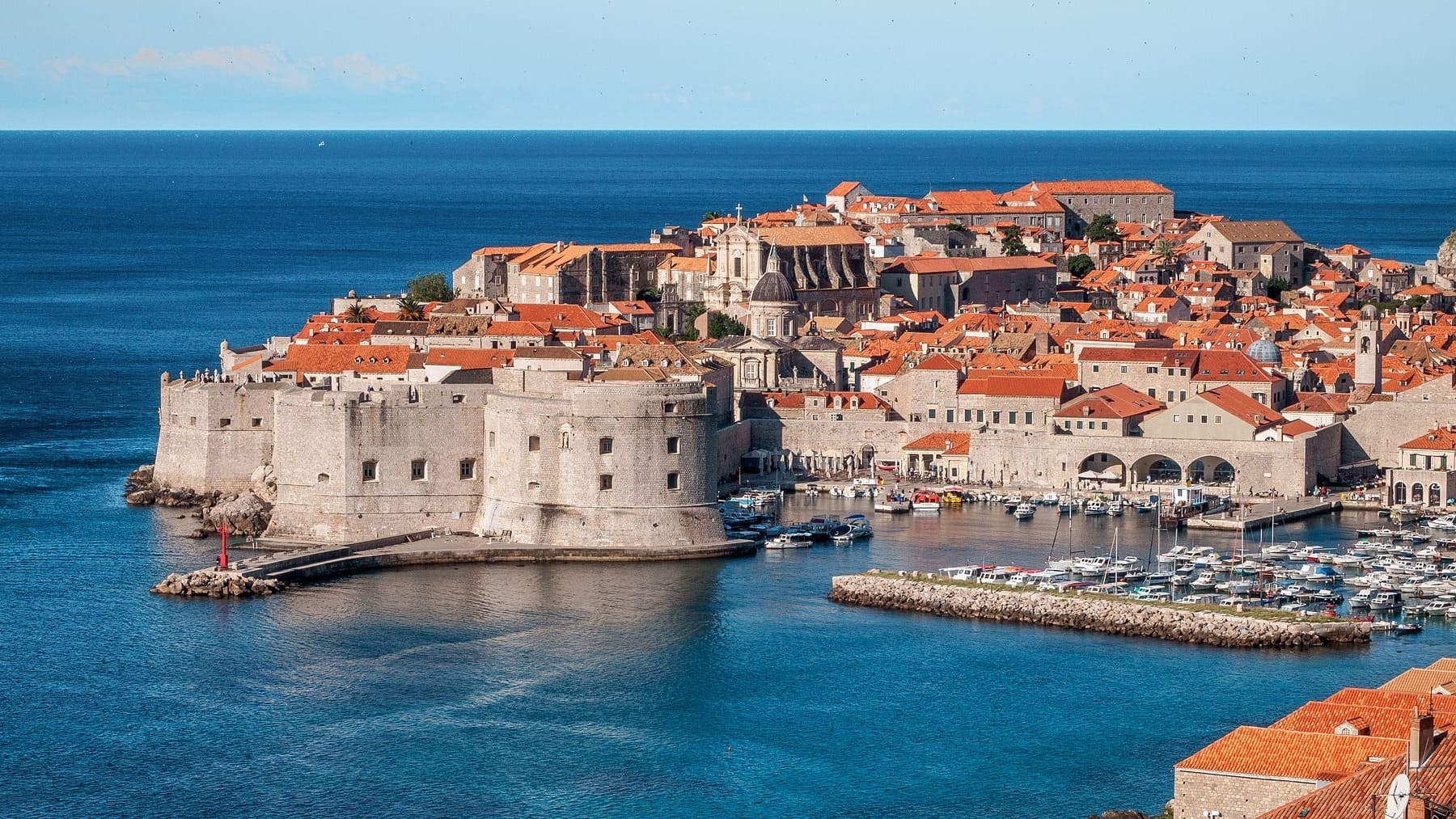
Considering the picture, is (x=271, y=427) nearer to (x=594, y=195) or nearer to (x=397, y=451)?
(x=397, y=451)

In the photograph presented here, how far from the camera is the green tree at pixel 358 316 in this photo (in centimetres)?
6504

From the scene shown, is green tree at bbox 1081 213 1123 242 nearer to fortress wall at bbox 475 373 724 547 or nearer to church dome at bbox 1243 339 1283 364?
church dome at bbox 1243 339 1283 364

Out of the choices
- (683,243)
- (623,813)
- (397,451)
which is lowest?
(623,813)

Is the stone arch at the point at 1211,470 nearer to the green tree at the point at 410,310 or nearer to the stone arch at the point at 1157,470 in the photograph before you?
the stone arch at the point at 1157,470

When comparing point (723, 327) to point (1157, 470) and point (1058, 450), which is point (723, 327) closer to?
point (1058, 450)

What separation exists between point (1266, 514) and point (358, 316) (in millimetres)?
27089

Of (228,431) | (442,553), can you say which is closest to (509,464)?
(442,553)

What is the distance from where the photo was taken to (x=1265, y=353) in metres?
59.2

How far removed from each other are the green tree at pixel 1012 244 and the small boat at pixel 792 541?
4023cm

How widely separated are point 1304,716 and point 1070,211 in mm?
73904

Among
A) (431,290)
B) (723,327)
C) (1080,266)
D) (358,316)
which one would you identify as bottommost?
(723,327)

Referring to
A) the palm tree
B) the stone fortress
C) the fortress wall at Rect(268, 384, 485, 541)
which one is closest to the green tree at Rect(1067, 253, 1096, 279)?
the palm tree

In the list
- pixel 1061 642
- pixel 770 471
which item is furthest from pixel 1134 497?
pixel 1061 642

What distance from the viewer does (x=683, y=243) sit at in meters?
81.0
